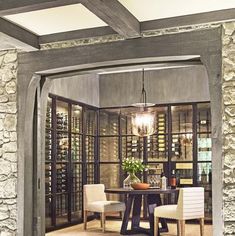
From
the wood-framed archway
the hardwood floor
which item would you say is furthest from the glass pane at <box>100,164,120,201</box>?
the wood-framed archway

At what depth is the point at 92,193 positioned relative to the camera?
8.16m

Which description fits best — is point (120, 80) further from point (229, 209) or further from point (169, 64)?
point (229, 209)

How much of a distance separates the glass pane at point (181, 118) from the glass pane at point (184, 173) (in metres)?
0.69

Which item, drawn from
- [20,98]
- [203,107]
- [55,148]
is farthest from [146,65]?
[203,107]

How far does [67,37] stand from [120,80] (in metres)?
4.47

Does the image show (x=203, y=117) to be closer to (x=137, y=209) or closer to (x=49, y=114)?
(x=137, y=209)

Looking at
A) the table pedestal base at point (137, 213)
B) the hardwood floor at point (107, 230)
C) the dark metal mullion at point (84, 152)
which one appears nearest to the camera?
the table pedestal base at point (137, 213)

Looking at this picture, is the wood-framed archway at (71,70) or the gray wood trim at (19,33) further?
the gray wood trim at (19,33)

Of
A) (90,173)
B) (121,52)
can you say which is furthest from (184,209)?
(90,173)

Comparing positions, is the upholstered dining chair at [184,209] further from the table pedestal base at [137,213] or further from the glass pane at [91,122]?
the glass pane at [91,122]

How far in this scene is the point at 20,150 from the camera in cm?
541

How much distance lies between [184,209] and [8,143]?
2882mm

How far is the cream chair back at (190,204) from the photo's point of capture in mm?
6828

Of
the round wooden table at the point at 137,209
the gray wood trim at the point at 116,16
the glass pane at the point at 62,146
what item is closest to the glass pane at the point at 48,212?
the glass pane at the point at 62,146
